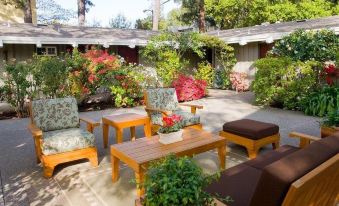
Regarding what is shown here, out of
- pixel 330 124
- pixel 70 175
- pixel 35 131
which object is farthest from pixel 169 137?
pixel 330 124

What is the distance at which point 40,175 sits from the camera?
15.0 feet

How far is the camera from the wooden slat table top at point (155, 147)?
3.85 meters

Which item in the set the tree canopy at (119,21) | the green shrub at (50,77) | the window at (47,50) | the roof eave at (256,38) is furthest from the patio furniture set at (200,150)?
the tree canopy at (119,21)

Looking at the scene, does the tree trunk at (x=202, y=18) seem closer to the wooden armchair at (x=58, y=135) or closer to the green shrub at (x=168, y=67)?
the green shrub at (x=168, y=67)

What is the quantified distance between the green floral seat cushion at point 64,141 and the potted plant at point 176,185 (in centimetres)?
272

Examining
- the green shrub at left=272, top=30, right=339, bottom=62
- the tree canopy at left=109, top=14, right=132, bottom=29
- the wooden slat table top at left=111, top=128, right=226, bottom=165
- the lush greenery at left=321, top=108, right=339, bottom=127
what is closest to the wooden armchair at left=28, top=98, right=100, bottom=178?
the wooden slat table top at left=111, top=128, right=226, bottom=165

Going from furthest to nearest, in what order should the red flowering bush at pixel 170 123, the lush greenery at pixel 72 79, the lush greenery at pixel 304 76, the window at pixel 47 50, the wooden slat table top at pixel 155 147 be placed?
the window at pixel 47 50 < the lush greenery at pixel 72 79 < the lush greenery at pixel 304 76 < the red flowering bush at pixel 170 123 < the wooden slat table top at pixel 155 147

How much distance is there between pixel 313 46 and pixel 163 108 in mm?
6381

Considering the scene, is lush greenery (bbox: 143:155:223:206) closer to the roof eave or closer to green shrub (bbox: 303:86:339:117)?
green shrub (bbox: 303:86:339:117)

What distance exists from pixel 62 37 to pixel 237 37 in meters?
8.00

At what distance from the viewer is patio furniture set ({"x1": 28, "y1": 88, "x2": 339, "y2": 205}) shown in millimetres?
2002

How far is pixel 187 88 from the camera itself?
1152 centimetres

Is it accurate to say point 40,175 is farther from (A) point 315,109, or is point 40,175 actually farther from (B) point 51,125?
(A) point 315,109

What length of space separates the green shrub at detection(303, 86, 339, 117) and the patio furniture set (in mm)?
3699
